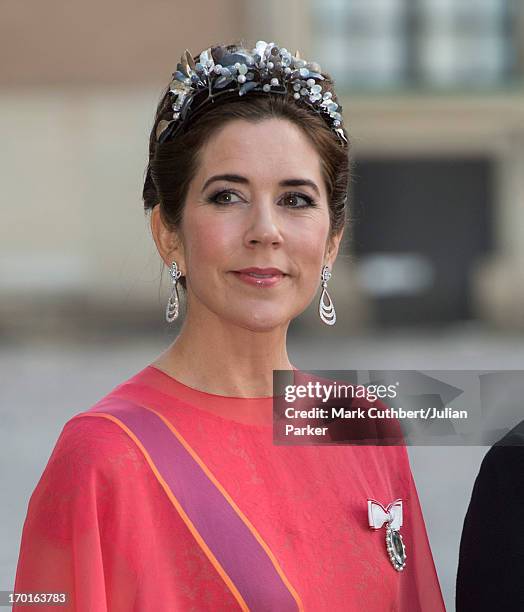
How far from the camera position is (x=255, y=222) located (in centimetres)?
216

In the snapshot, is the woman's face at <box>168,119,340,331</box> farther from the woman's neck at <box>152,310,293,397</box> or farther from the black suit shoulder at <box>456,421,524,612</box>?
the black suit shoulder at <box>456,421,524,612</box>

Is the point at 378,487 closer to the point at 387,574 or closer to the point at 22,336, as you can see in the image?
the point at 387,574

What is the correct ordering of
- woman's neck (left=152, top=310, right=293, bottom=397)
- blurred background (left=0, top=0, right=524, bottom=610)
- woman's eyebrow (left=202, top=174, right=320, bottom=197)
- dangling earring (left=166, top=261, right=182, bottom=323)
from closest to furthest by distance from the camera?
1. woman's eyebrow (left=202, top=174, right=320, bottom=197)
2. woman's neck (left=152, top=310, right=293, bottom=397)
3. dangling earring (left=166, top=261, right=182, bottom=323)
4. blurred background (left=0, top=0, right=524, bottom=610)

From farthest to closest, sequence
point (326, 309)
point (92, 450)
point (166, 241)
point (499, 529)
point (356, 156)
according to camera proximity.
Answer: point (356, 156) < point (326, 309) < point (166, 241) < point (499, 529) < point (92, 450)

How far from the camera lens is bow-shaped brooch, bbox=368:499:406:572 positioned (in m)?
2.27

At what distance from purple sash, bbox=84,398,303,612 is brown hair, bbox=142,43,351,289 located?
1.36ft

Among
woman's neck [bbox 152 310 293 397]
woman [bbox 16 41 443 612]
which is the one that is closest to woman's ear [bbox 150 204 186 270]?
woman [bbox 16 41 443 612]

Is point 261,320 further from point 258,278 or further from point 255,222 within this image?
point 255,222

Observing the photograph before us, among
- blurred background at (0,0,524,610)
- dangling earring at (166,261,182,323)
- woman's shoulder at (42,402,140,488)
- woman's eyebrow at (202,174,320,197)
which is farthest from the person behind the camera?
blurred background at (0,0,524,610)

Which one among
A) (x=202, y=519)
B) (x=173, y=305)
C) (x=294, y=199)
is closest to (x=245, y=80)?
(x=294, y=199)

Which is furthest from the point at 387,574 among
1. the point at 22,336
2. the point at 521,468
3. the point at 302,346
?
the point at 22,336

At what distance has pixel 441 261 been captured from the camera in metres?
21.1

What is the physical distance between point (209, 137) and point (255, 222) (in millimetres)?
183

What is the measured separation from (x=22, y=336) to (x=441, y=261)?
23.1 ft
